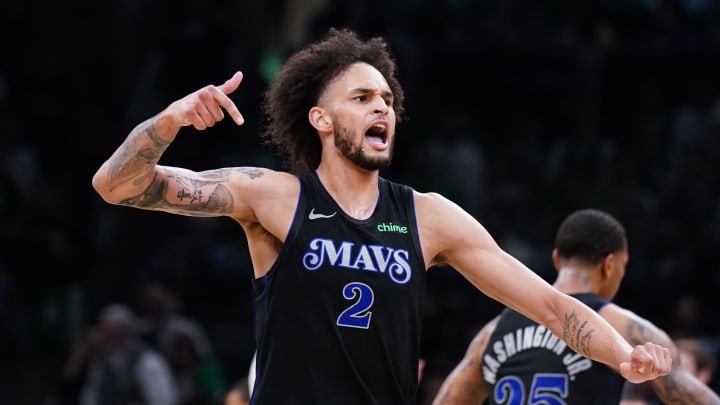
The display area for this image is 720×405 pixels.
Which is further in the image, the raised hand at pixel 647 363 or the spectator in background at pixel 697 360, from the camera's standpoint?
the spectator in background at pixel 697 360

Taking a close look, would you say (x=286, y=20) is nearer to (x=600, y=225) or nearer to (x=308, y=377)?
(x=600, y=225)

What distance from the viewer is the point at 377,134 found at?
16.0ft

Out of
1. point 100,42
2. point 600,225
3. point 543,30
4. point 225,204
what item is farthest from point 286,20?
point 225,204

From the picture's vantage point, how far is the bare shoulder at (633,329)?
18.5 feet

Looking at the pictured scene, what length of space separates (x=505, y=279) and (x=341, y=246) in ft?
2.19

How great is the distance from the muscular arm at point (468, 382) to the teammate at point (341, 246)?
122cm

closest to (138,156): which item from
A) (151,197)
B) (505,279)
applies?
(151,197)

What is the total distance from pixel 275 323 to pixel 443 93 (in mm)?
8887

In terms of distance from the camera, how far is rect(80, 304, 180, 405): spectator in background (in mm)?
10070

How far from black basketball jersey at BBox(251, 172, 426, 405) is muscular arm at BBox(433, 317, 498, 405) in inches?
55.8

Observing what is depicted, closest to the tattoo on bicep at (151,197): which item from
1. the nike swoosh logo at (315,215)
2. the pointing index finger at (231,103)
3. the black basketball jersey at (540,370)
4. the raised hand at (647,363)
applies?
the pointing index finger at (231,103)

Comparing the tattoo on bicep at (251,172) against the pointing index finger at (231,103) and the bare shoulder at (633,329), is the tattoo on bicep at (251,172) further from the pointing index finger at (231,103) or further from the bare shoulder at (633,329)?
the bare shoulder at (633,329)

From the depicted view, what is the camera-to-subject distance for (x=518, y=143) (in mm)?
12797

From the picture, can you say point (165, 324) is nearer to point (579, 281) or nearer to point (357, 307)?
point (579, 281)
